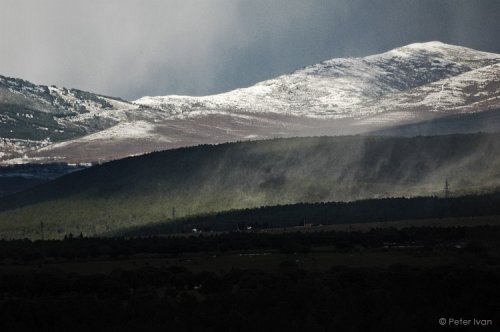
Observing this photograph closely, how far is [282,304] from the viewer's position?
132500 millimetres

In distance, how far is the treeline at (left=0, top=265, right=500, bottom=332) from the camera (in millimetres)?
121562

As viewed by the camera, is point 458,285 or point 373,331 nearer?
point 373,331

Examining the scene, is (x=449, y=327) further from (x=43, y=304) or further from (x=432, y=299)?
(x=43, y=304)

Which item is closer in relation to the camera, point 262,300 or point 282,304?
point 282,304

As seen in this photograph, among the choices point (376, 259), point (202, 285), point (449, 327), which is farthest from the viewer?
point (376, 259)

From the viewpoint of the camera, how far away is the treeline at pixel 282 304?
122 m

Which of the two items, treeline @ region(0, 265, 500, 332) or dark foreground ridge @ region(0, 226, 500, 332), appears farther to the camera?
dark foreground ridge @ region(0, 226, 500, 332)

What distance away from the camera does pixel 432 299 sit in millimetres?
129500

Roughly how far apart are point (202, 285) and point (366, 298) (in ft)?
115

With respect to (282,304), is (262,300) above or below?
above

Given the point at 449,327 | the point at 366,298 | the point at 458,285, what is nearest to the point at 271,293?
the point at 366,298

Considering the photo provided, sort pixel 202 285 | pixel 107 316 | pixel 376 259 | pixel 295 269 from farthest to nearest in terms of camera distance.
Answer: pixel 376 259, pixel 295 269, pixel 202 285, pixel 107 316

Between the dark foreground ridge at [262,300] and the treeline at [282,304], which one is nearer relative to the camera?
the treeline at [282,304]

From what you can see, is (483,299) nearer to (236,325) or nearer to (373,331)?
(373,331)
